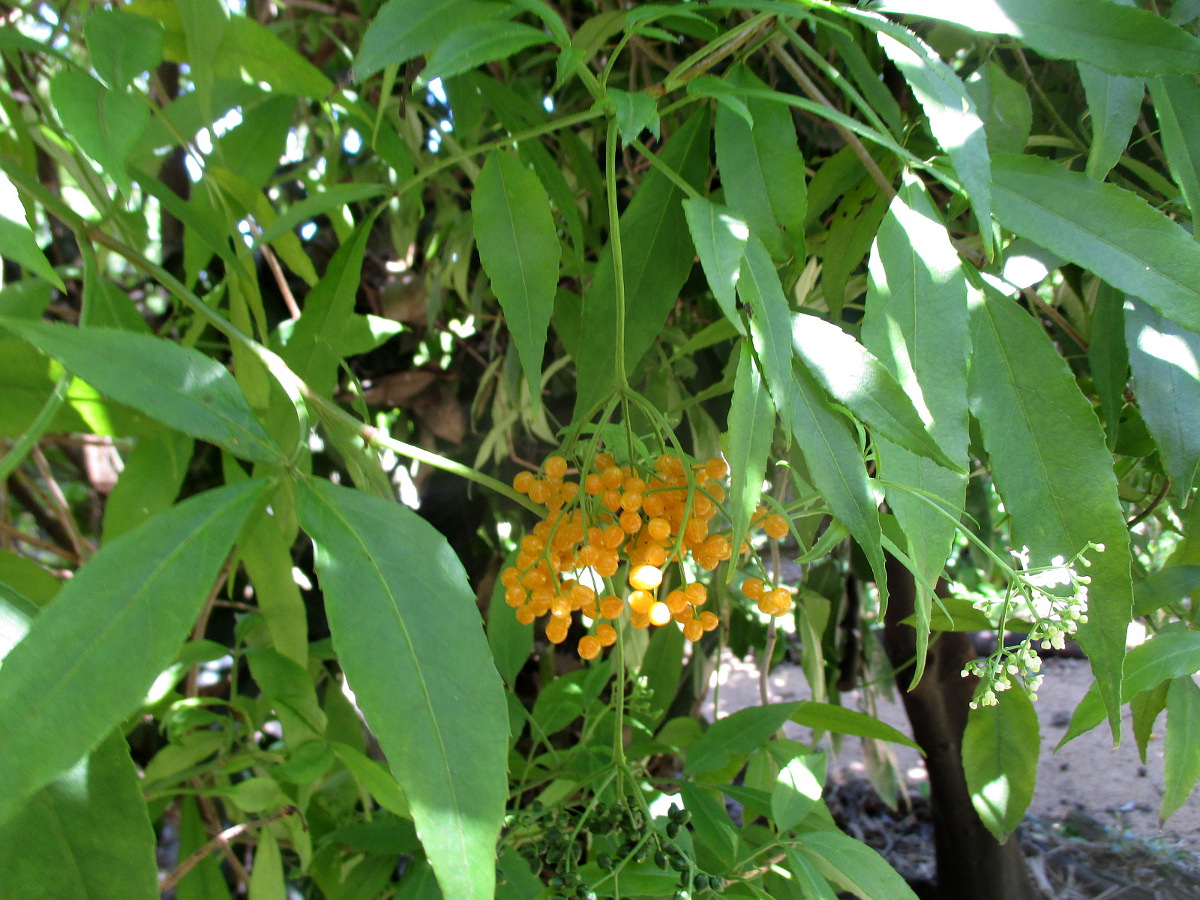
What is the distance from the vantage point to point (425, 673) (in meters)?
0.34

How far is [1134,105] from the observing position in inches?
20.2

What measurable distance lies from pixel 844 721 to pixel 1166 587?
26 cm

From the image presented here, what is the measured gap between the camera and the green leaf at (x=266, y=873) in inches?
27.1

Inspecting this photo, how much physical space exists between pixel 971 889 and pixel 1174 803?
26.5 inches

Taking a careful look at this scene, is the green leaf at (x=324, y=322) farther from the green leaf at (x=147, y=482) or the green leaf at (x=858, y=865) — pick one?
the green leaf at (x=858, y=865)

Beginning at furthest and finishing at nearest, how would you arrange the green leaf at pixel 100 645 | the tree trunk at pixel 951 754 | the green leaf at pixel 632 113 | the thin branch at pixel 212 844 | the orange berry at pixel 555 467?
the tree trunk at pixel 951 754 → the thin branch at pixel 212 844 → the orange berry at pixel 555 467 → the green leaf at pixel 632 113 → the green leaf at pixel 100 645

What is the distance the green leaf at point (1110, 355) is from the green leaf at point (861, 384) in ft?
0.91

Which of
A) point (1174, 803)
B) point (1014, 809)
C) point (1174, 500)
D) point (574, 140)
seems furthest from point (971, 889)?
point (574, 140)

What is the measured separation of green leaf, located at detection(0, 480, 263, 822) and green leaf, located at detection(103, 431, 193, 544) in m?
0.28

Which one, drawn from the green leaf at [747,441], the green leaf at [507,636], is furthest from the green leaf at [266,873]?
the green leaf at [747,441]

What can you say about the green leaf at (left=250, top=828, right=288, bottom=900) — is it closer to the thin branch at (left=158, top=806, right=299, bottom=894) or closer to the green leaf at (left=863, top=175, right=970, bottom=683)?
the thin branch at (left=158, top=806, right=299, bottom=894)

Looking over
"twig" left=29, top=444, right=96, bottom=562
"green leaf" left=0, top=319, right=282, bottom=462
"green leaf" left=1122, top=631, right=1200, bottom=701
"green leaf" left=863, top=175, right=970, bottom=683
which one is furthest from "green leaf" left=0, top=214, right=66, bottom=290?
"twig" left=29, top=444, right=96, bottom=562

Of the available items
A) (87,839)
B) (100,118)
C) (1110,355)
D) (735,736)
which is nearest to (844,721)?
(735,736)

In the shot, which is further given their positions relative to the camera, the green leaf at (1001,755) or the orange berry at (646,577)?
the green leaf at (1001,755)
